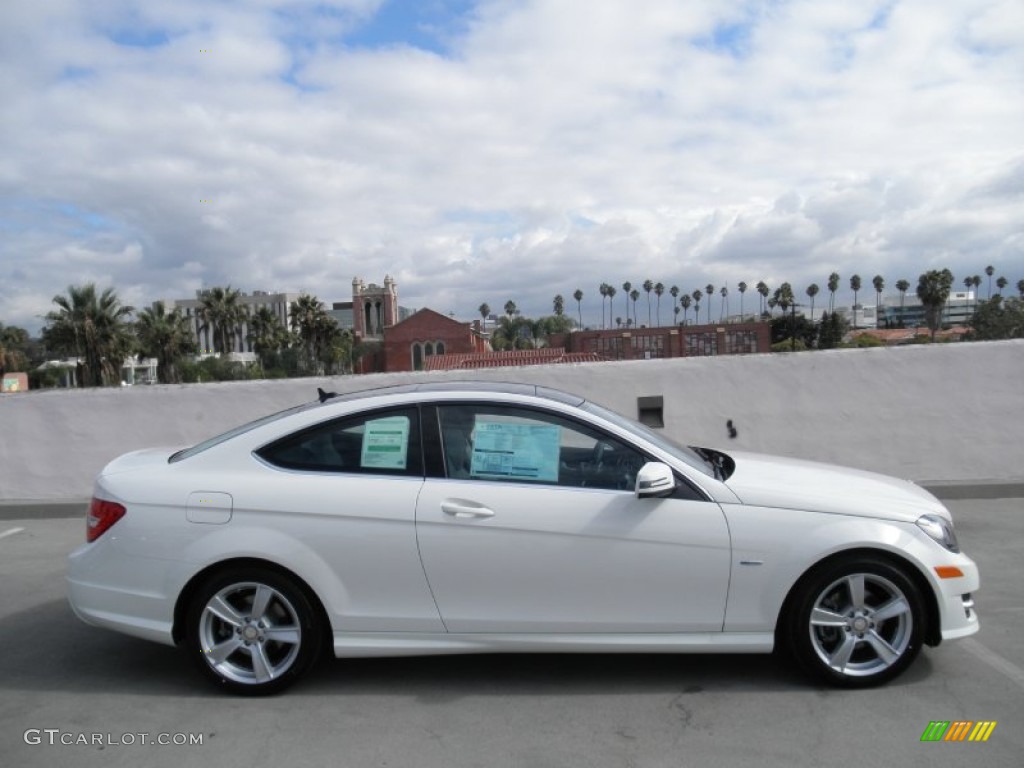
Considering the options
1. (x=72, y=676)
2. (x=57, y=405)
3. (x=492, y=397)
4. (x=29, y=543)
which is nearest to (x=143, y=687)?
(x=72, y=676)

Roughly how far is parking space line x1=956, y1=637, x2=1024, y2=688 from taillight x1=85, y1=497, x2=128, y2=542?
4413mm

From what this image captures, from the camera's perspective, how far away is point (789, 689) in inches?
156

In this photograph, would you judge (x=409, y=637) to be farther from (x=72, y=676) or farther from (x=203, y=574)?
(x=72, y=676)

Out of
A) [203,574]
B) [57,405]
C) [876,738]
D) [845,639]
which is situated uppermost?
[57,405]

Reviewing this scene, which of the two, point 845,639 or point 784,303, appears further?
point 784,303

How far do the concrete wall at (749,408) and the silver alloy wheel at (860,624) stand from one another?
15.5 ft

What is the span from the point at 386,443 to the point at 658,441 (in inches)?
55.3

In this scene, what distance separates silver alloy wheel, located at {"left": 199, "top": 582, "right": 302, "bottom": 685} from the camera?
3.98 metres

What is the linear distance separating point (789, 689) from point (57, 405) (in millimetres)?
7960

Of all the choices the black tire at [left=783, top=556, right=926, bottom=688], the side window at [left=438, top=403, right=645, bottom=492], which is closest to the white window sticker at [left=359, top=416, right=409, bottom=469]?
the side window at [left=438, top=403, right=645, bottom=492]

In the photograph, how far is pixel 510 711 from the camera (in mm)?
3826

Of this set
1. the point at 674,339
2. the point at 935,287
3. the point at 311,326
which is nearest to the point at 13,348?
the point at 311,326

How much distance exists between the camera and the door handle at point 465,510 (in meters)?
3.92

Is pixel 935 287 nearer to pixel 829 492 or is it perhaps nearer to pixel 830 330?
pixel 830 330
